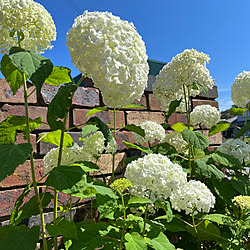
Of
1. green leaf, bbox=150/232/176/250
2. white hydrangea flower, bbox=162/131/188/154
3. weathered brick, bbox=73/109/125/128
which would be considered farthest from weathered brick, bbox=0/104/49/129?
green leaf, bbox=150/232/176/250

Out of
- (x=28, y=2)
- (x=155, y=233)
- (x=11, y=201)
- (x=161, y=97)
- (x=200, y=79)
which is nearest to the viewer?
(x=28, y=2)

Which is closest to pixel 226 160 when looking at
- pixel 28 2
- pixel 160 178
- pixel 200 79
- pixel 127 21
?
pixel 200 79

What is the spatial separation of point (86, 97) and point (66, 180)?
87 centimetres

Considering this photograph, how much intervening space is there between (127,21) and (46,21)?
259 mm

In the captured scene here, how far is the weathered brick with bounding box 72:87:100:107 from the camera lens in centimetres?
139

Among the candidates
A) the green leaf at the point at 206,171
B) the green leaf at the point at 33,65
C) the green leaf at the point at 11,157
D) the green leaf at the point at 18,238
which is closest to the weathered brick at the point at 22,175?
the green leaf at the point at 18,238

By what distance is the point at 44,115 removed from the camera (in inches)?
50.3

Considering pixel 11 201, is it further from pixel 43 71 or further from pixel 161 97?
pixel 161 97

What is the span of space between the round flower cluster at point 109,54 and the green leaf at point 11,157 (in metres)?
0.26

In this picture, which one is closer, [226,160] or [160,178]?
[160,178]

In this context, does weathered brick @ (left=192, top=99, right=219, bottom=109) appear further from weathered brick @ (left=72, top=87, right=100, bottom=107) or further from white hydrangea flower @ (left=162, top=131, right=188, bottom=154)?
weathered brick @ (left=72, top=87, right=100, bottom=107)

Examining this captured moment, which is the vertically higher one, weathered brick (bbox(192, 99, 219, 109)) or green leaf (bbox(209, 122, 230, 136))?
weathered brick (bbox(192, 99, 219, 109))

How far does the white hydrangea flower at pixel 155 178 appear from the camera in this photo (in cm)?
79

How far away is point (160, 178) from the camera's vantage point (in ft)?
2.57
